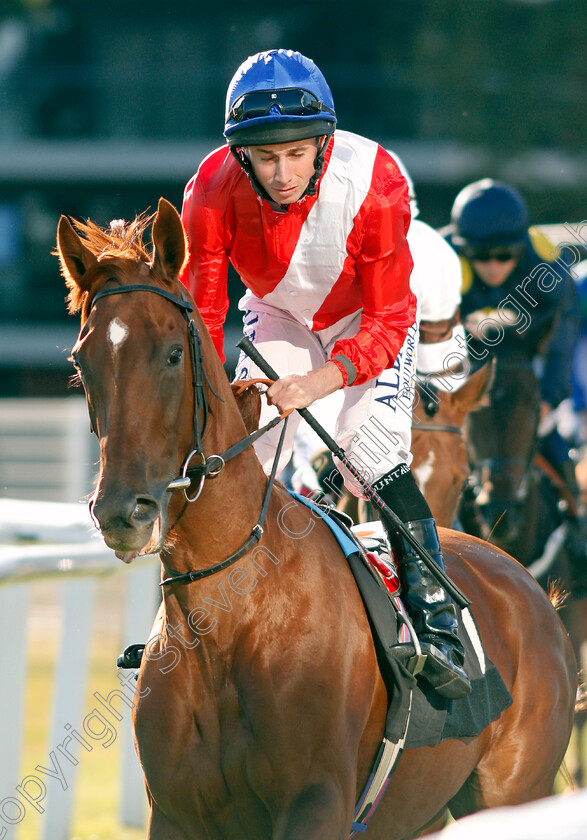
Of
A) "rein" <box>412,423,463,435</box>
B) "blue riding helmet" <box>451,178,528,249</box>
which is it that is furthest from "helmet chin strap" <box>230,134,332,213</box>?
"blue riding helmet" <box>451,178,528,249</box>

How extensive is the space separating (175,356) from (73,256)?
15.7 inches

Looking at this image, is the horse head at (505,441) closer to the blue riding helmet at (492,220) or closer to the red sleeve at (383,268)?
the blue riding helmet at (492,220)

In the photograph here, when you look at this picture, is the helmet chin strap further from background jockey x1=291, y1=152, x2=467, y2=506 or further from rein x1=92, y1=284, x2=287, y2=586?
background jockey x1=291, y1=152, x2=467, y2=506

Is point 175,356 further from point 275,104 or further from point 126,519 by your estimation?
point 275,104

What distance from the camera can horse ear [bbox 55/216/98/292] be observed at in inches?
110

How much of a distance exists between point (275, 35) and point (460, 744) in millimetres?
21781

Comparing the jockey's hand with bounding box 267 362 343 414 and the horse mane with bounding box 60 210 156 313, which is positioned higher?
the horse mane with bounding box 60 210 156 313

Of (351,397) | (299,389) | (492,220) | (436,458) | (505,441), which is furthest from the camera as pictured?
(492,220)

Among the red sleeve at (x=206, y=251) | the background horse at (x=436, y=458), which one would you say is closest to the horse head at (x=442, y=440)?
the background horse at (x=436, y=458)

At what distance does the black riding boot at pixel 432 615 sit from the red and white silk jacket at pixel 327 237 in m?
0.52

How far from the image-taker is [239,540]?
290 cm

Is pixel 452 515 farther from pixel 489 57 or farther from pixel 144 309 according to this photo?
pixel 489 57

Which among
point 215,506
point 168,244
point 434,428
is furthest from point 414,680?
point 434,428

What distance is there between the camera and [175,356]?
2682mm
